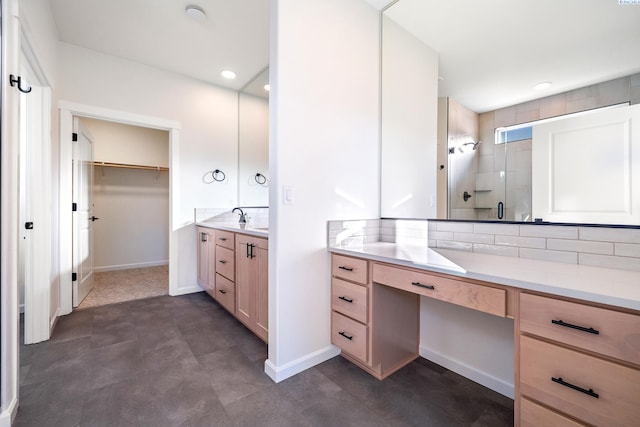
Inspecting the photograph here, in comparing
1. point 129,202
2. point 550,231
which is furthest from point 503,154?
point 129,202

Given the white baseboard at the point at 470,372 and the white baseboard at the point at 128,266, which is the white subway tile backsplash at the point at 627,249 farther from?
the white baseboard at the point at 128,266

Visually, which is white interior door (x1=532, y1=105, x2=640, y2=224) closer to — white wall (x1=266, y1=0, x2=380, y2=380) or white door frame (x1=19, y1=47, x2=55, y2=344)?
white wall (x1=266, y1=0, x2=380, y2=380)

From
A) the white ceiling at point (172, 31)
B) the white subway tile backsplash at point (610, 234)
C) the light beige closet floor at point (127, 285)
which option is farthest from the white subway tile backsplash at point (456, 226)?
the light beige closet floor at point (127, 285)

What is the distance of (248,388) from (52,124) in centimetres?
282

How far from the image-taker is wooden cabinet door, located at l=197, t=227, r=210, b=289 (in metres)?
2.97

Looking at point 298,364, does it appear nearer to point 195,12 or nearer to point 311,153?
point 311,153

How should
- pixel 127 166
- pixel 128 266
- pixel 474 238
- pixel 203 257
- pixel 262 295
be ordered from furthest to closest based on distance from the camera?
1. pixel 128 266
2. pixel 127 166
3. pixel 203 257
4. pixel 262 295
5. pixel 474 238

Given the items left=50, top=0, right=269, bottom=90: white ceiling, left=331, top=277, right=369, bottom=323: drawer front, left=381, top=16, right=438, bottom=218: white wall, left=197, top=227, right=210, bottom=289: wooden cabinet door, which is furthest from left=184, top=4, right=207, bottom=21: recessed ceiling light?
left=331, top=277, right=369, bottom=323: drawer front

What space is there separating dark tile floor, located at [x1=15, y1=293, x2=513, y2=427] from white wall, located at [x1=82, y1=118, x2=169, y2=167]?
3.08m

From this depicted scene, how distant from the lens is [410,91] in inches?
81.0

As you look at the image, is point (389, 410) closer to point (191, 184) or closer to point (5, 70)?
point (5, 70)

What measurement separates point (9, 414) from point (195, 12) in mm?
2797

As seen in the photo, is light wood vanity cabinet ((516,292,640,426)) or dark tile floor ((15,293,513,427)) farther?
dark tile floor ((15,293,513,427))

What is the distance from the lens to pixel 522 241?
1415 mm
